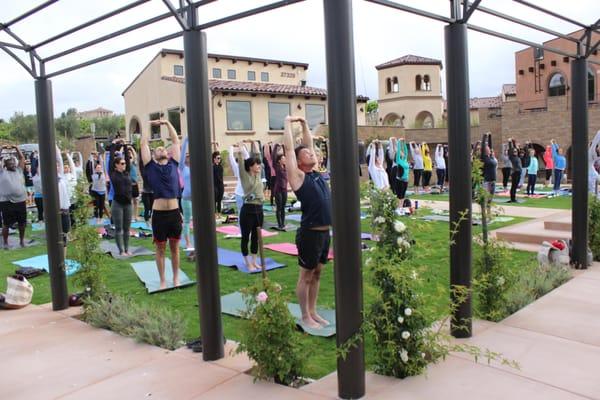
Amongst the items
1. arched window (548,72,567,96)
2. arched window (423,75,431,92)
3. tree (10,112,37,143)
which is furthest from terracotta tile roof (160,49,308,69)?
tree (10,112,37,143)

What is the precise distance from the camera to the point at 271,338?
11.0 feet

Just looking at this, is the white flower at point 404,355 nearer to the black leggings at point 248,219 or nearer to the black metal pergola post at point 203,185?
the black metal pergola post at point 203,185

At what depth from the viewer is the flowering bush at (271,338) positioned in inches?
131

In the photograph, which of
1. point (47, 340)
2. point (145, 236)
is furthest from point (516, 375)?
point (145, 236)

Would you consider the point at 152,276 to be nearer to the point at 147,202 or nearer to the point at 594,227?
the point at 147,202

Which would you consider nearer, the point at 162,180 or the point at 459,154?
the point at 459,154

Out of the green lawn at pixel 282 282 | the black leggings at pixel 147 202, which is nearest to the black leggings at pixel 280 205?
the green lawn at pixel 282 282

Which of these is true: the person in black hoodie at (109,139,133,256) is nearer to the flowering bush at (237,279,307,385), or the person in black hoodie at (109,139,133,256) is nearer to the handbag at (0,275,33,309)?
the handbag at (0,275,33,309)

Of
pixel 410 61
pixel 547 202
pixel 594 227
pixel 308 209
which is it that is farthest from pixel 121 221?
pixel 410 61

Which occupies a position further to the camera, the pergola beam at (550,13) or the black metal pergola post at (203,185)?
the pergola beam at (550,13)

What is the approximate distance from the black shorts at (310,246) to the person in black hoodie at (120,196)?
473 centimetres

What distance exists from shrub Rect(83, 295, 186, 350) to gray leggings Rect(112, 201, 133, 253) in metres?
3.24

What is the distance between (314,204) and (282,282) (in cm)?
236

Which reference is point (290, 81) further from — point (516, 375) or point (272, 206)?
point (516, 375)
